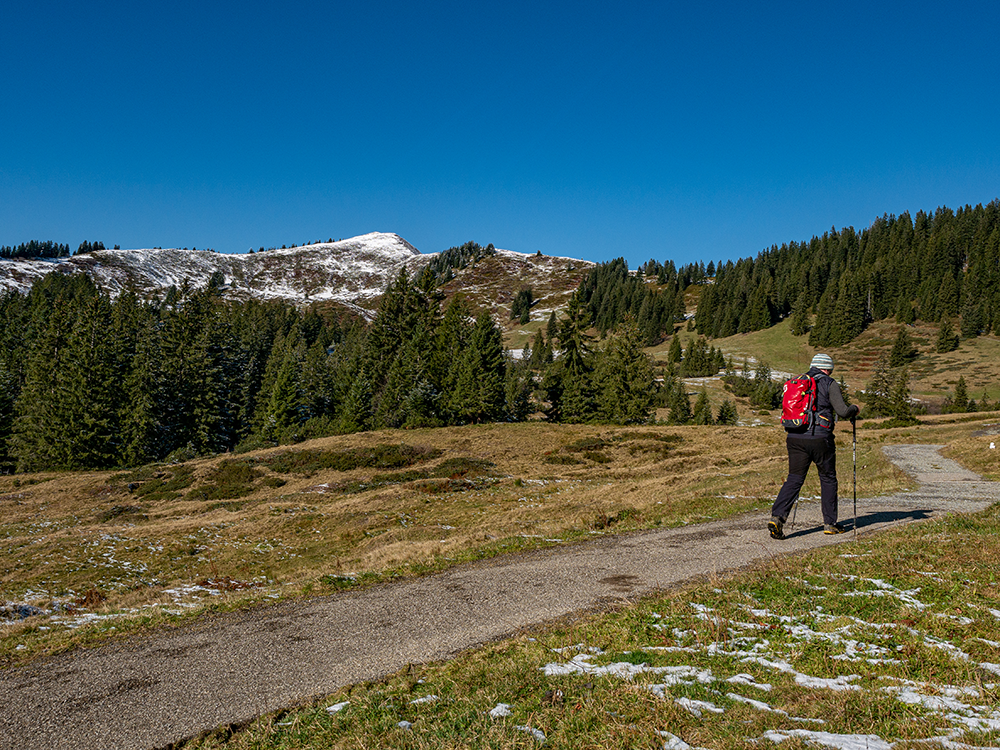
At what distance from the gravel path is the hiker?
0.67m

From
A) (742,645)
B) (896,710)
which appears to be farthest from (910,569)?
(896,710)

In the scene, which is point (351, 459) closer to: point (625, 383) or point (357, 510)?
point (357, 510)

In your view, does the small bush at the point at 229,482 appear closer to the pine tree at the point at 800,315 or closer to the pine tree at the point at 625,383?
the pine tree at the point at 625,383

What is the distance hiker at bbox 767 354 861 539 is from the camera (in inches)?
390

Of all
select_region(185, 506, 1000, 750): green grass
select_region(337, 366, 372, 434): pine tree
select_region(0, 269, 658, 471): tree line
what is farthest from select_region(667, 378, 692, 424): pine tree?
select_region(185, 506, 1000, 750): green grass

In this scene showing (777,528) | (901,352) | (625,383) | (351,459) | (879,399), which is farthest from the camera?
(901,352)

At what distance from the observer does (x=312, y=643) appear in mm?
6406

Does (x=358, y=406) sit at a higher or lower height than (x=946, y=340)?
lower

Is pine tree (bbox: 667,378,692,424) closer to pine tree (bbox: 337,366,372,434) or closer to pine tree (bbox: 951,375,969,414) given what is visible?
pine tree (bbox: 951,375,969,414)

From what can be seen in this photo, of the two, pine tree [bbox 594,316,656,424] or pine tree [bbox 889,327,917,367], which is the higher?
pine tree [bbox 889,327,917,367]

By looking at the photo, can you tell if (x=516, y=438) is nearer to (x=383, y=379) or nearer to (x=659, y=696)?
(x=383, y=379)

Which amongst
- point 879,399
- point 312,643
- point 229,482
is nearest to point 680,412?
point 879,399

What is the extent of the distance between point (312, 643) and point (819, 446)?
28.8 feet

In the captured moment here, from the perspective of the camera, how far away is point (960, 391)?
3211 inches
